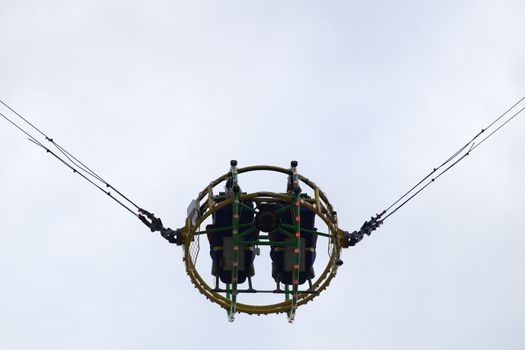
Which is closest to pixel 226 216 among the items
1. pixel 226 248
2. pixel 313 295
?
pixel 226 248

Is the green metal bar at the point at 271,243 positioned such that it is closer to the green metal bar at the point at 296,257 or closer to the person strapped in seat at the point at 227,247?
the green metal bar at the point at 296,257

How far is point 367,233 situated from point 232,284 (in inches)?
154

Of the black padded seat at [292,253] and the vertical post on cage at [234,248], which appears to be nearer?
the vertical post on cage at [234,248]

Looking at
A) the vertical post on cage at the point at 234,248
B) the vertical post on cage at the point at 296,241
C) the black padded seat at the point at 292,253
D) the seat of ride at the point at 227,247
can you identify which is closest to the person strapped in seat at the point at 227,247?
the seat of ride at the point at 227,247

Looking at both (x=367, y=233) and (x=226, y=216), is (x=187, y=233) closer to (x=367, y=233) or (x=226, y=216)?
(x=226, y=216)

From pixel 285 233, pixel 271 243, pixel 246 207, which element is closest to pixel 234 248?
pixel 271 243

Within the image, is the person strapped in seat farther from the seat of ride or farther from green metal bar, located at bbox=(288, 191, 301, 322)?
green metal bar, located at bbox=(288, 191, 301, 322)

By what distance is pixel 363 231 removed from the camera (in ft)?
105

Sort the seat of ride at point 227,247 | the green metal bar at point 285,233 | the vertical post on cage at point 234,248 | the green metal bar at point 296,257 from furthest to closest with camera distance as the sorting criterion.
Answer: the seat of ride at point 227,247
the green metal bar at point 285,233
the green metal bar at point 296,257
the vertical post on cage at point 234,248

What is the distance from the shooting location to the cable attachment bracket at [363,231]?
3161cm

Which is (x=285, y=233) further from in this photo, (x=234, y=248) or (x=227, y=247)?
(x=227, y=247)

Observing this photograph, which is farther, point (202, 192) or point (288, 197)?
point (202, 192)

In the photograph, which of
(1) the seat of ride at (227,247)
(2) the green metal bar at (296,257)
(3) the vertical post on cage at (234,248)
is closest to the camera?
(3) the vertical post on cage at (234,248)

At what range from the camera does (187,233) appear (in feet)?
102
